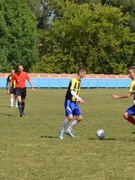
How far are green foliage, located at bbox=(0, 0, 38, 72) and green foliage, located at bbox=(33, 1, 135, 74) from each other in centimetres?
456

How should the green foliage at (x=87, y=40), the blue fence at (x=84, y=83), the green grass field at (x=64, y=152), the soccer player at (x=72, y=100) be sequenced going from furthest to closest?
the green foliage at (x=87, y=40) → the blue fence at (x=84, y=83) → the soccer player at (x=72, y=100) → the green grass field at (x=64, y=152)

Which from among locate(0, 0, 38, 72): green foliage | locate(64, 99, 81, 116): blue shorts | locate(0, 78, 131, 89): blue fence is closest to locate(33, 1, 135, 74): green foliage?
locate(0, 0, 38, 72): green foliage

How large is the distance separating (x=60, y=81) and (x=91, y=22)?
50.6 ft

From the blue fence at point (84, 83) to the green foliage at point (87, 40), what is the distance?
10.9 metres

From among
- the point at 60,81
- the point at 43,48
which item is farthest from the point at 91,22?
the point at 60,81

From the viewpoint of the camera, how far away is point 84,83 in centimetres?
5809

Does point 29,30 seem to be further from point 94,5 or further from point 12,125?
point 12,125

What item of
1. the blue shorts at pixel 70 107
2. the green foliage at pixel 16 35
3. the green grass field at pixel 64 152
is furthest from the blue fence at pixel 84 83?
the blue shorts at pixel 70 107

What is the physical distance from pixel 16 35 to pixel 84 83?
11.3 meters

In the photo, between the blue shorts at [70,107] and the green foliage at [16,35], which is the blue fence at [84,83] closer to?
the green foliage at [16,35]

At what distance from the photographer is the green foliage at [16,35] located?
209 ft

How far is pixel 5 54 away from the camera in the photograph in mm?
64250

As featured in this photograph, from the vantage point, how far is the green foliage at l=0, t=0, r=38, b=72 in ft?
209

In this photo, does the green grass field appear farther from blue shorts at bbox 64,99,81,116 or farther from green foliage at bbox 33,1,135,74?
green foliage at bbox 33,1,135,74
